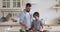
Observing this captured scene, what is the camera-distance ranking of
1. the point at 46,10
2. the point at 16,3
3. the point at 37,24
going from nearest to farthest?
the point at 37,24, the point at 16,3, the point at 46,10

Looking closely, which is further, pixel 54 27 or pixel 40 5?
pixel 40 5

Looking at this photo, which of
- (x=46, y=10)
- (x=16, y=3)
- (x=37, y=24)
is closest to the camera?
(x=37, y=24)

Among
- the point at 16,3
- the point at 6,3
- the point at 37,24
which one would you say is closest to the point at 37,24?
the point at 37,24

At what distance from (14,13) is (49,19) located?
4.09 feet

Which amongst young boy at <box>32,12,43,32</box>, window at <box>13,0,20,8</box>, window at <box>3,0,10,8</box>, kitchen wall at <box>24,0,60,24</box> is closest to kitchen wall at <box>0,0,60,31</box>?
kitchen wall at <box>24,0,60,24</box>

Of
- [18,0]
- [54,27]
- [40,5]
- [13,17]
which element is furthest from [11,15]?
[54,27]

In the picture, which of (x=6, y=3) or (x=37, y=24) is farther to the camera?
(x=6, y=3)

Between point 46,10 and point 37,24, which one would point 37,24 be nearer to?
point 37,24

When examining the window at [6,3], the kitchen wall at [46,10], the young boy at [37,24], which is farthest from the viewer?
the kitchen wall at [46,10]

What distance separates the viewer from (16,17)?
16.5 ft

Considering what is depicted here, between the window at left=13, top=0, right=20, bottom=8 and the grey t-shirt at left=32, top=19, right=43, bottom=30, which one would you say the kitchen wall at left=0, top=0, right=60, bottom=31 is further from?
the grey t-shirt at left=32, top=19, right=43, bottom=30

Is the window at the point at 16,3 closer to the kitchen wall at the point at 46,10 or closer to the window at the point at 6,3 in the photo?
the window at the point at 6,3

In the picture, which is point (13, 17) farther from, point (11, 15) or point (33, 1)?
point (33, 1)

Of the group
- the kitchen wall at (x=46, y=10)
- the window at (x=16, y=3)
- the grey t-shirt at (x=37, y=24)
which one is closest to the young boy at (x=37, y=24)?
the grey t-shirt at (x=37, y=24)
